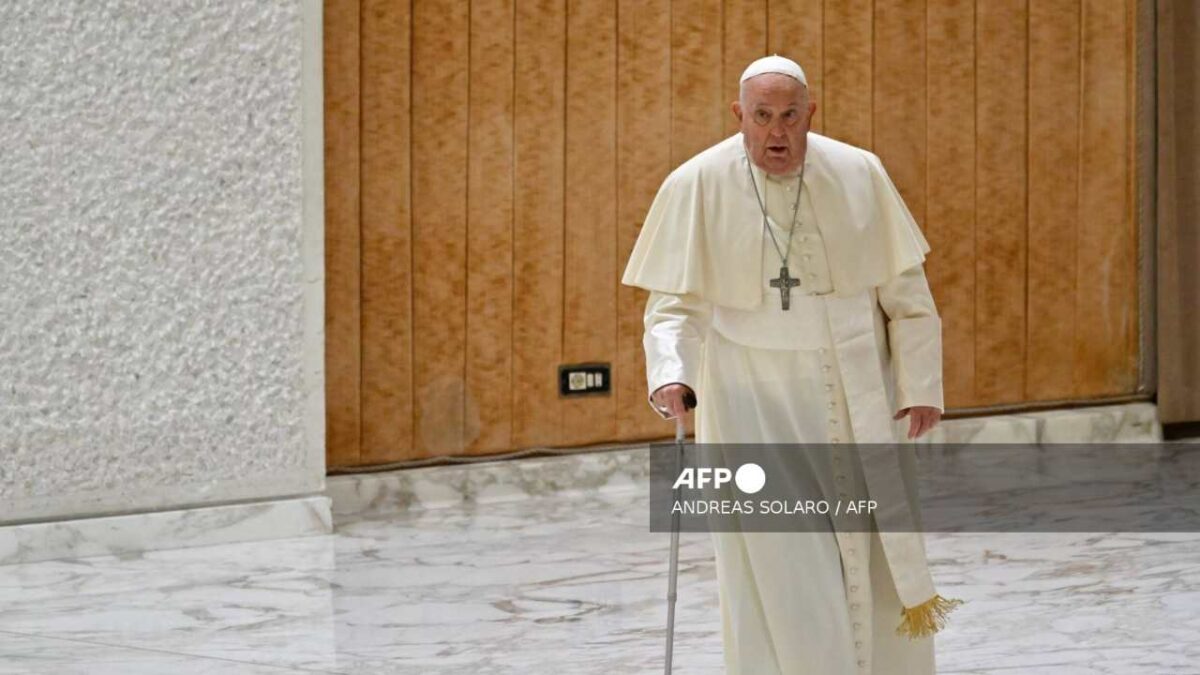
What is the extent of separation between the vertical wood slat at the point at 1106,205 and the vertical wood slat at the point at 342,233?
359 cm

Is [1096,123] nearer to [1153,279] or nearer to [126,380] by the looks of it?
[1153,279]

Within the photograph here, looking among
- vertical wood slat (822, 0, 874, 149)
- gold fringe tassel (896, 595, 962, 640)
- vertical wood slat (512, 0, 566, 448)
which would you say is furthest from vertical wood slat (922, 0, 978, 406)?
gold fringe tassel (896, 595, 962, 640)

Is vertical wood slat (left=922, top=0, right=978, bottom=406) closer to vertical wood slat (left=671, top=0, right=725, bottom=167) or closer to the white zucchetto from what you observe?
vertical wood slat (left=671, top=0, right=725, bottom=167)

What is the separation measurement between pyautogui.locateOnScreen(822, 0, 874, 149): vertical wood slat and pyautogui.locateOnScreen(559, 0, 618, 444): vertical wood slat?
3.37ft

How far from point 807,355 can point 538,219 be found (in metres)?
3.36

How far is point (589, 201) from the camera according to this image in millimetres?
8016

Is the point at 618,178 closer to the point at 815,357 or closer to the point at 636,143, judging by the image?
the point at 636,143

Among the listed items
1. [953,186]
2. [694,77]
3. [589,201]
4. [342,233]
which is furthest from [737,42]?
[342,233]

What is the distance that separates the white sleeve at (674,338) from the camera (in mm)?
4461

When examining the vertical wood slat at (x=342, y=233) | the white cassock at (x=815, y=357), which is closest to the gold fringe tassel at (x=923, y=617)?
the white cassock at (x=815, y=357)

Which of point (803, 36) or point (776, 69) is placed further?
point (803, 36)

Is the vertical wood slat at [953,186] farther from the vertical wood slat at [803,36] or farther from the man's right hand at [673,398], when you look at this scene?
the man's right hand at [673,398]

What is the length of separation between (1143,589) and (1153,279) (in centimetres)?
344

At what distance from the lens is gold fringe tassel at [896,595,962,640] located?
4.53 meters
